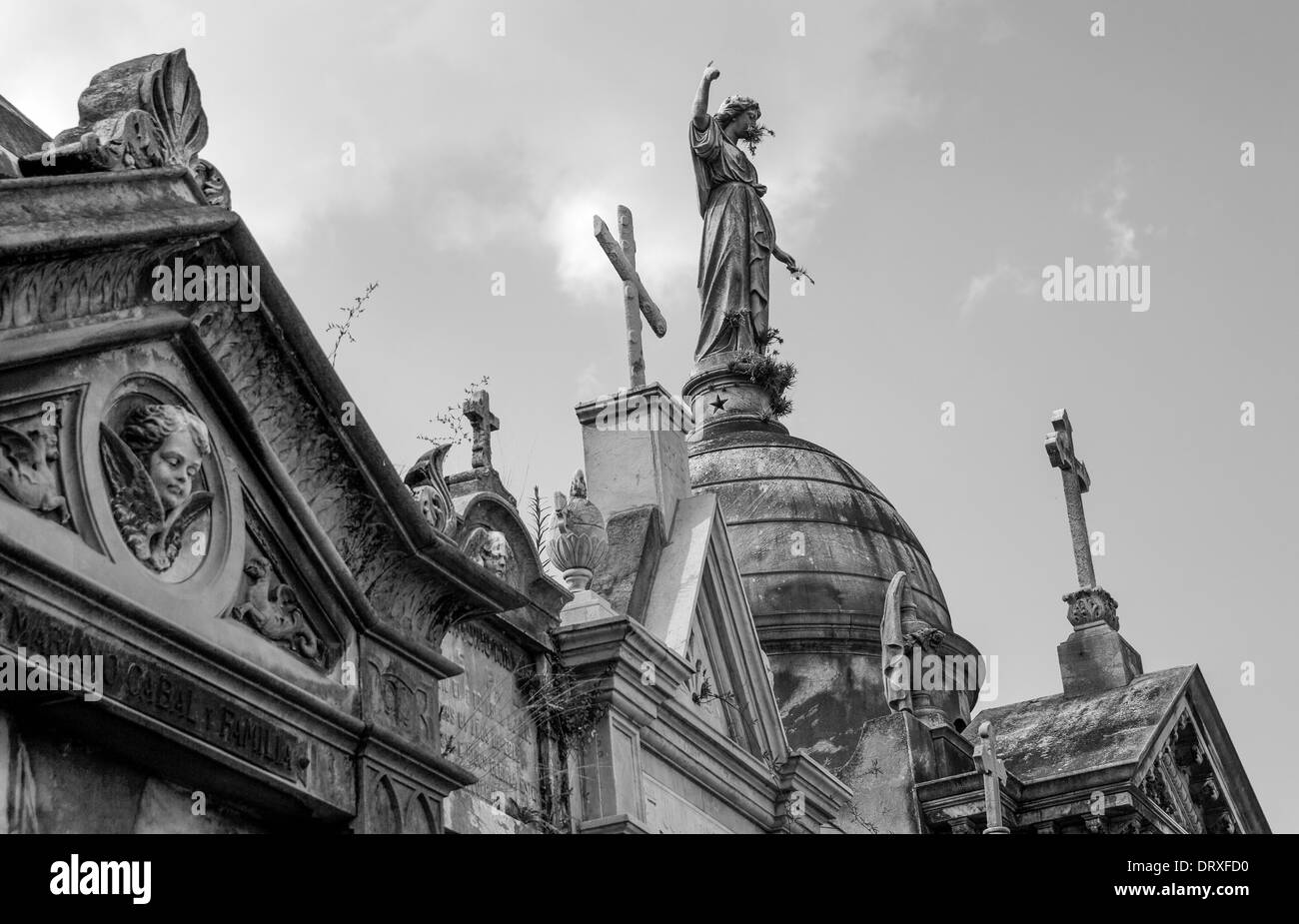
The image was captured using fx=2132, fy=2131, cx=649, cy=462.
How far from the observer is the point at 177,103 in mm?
8070

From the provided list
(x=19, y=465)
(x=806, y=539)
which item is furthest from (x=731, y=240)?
(x=19, y=465)

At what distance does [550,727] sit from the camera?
11.8m

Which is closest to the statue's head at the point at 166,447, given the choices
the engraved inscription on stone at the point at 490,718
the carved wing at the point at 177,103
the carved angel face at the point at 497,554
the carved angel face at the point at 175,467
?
the carved angel face at the point at 175,467

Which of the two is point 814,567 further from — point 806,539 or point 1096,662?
point 1096,662

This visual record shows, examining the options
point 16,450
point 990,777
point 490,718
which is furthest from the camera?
point 990,777

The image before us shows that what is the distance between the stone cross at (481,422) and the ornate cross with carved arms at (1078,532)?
11.6 metres

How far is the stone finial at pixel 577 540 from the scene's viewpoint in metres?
12.7

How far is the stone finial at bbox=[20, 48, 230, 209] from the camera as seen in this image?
24.7 feet

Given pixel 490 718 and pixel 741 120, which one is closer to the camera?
pixel 490 718

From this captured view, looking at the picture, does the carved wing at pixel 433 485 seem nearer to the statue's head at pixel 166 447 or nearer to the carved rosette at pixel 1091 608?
the statue's head at pixel 166 447

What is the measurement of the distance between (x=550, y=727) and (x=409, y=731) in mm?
3299

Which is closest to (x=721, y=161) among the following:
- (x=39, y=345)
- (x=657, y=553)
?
(x=657, y=553)

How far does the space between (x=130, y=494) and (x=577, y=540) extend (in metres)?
5.66

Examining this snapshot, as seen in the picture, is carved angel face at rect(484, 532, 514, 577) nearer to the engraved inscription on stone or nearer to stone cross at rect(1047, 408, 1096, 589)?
the engraved inscription on stone
